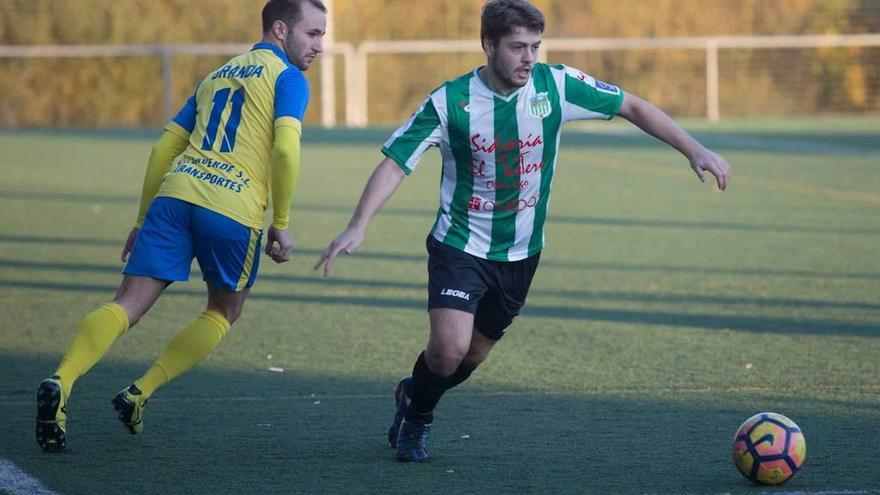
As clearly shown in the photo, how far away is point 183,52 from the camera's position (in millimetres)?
33594

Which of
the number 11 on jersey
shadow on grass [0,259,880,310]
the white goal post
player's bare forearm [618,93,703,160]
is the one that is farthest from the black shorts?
the white goal post

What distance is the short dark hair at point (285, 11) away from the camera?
5.61 m

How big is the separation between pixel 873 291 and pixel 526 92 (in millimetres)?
5007

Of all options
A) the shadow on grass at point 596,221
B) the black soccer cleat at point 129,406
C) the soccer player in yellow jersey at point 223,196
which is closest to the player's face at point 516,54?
the soccer player in yellow jersey at point 223,196

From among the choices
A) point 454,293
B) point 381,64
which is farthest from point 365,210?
point 381,64

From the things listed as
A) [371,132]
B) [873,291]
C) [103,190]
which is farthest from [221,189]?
[371,132]

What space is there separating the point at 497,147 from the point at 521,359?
237 centimetres

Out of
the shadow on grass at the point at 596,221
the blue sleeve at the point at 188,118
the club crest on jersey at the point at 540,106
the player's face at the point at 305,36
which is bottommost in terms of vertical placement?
the shadow on grass at the point at 596,221

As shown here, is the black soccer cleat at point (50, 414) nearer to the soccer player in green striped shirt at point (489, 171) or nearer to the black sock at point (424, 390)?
the soccer player in green striped shirt at point (489, 171)

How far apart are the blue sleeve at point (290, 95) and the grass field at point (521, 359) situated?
123 centimetres

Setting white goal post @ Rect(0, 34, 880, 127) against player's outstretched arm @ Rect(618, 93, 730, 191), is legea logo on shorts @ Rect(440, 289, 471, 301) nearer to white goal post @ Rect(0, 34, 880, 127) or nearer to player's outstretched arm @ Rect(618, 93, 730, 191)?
player's outstretched arm @ Rect(618, 93, 730, 191)

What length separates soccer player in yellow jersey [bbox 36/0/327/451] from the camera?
5.41m

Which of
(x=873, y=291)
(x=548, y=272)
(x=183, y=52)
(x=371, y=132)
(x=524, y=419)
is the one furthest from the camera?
(x=183, y=52)

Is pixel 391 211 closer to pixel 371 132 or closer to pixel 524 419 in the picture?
pixel 524 419
